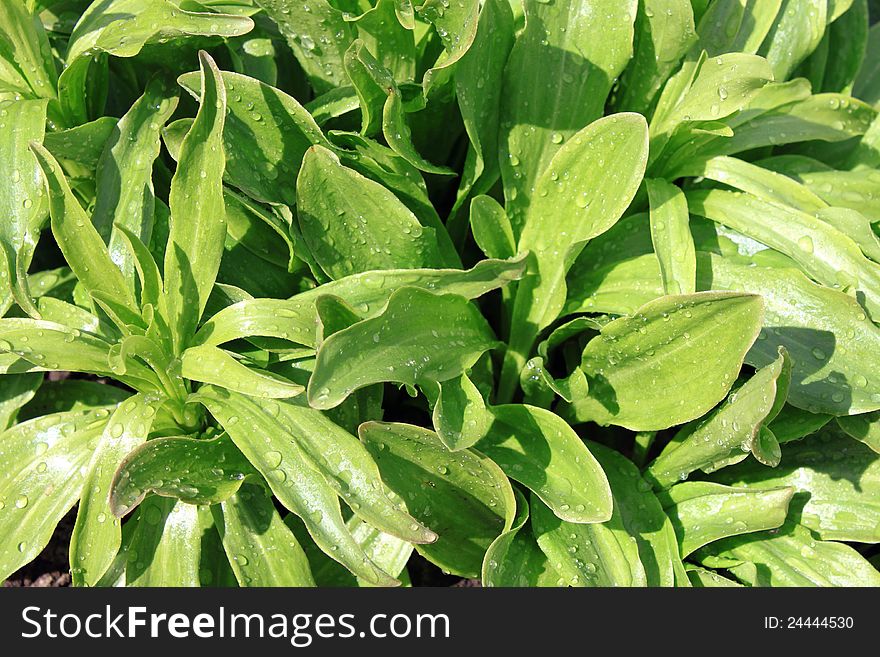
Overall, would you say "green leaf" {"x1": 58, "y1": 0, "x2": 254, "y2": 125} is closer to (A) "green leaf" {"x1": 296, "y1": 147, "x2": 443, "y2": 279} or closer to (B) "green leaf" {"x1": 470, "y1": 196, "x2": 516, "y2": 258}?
(A) "green leaf" {"x1": 296, "y1": 147, "x2": 443, "y2": 279}

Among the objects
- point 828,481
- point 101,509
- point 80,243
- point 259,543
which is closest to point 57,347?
point 80,243

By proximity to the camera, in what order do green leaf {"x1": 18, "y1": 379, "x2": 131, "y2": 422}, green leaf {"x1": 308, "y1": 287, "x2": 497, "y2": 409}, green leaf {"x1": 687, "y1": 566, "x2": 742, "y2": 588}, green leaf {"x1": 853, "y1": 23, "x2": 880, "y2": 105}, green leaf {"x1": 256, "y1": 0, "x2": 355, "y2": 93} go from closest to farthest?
green leaf {"x1": 308, "y1": 287, "x2": 497, "y2": 409} → green leaf {"x1": 687, "y1": 566, "x2": 742, "y2": 588} → green leaf {"x1": 256, "y1": 0, "x2": 355, "y2": 93} → green leaf {"x1": 18, "y1": 379, "x2": 131, "y2": 422} → green leaf {"x1": 853, "y1": 23, "x2": 880, "y2": 105}

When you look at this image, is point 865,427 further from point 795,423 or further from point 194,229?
point 194,229

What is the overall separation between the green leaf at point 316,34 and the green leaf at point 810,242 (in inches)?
35.1

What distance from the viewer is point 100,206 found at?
5.77ft

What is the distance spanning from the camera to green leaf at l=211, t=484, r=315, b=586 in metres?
1.58

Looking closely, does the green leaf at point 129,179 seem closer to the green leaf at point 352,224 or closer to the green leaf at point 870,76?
the green leaf at point 352,224

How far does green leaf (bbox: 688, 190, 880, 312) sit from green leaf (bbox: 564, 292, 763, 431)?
0.35 metres

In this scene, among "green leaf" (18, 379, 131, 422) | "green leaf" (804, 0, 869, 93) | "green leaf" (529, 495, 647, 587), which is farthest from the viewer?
"green leaf" (804, 0, 869, 93)

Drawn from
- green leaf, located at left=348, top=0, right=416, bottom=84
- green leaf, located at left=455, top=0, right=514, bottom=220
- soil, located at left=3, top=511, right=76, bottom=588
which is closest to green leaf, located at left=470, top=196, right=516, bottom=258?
green leaf, located at left=455, top=0, right=514, bottom=220

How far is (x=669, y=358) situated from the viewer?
5.19ft

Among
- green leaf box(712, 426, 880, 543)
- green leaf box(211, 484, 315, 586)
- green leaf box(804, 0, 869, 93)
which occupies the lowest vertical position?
green leaf box(211, 484, 315, 586)

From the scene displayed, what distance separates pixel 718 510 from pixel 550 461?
1.18 feet

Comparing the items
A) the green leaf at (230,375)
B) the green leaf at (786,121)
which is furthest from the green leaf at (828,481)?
the green leaf at (230,375)
